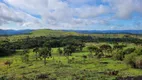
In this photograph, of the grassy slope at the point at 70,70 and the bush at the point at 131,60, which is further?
the bush at the point at 131,60

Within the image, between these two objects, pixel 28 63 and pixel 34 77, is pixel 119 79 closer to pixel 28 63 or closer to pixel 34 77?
pixel 34 77

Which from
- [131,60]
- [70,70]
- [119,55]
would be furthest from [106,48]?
[70,70]

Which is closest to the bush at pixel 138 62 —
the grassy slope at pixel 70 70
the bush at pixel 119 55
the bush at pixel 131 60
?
the bush at pixel 131 60

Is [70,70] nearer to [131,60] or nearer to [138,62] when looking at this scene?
[131,60]

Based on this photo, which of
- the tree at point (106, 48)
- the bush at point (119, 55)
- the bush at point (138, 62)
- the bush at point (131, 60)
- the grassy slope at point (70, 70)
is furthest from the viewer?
the tree at point (106, 48)

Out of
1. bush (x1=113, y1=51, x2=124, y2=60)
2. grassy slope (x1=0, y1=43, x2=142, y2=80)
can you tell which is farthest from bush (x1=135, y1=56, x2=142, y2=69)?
bush (x1=113, y1=51, x2=124, y2=60)

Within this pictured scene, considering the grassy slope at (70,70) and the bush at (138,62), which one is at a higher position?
the bush at (138,62)

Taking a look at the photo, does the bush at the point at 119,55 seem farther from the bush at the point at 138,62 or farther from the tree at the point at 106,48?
the bush at the point at 138,62

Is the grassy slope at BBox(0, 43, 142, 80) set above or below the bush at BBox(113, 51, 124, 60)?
below

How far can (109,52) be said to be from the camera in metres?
174

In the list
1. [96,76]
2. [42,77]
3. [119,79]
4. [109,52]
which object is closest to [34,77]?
[42,77]

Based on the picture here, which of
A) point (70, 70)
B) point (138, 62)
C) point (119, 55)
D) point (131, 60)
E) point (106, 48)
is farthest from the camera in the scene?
point (106, 48)

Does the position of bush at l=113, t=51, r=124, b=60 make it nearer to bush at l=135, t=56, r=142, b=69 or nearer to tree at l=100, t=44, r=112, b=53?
tree at l=100, t=44, r=112, b=53

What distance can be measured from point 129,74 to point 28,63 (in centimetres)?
5898
